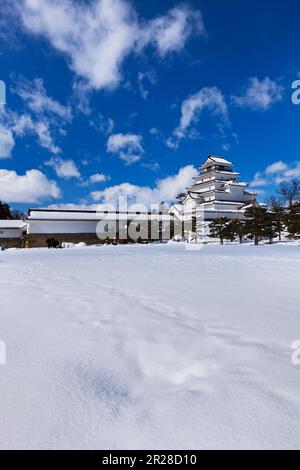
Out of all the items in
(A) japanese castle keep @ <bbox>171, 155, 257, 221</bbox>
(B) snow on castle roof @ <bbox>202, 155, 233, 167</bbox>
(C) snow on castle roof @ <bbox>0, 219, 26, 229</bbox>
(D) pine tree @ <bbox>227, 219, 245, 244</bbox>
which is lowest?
(D) pine tree @ <bbox>227, 219, 245, 244</bbox>

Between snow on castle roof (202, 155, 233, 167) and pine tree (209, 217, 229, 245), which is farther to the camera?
snow on castle roof (202, 155, 233, 167)

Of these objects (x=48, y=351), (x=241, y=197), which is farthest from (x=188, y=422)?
(x=241, y=197)

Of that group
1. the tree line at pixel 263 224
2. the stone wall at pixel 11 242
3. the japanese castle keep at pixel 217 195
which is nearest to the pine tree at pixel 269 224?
the tree line at pixel 263 224

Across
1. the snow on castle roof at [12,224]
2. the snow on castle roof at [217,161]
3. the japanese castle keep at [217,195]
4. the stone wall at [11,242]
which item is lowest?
the stone wall at [11,242]

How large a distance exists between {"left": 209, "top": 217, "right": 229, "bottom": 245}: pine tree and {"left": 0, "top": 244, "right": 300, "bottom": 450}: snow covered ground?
2753 centimetres

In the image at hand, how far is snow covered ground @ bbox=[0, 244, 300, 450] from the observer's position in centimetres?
126

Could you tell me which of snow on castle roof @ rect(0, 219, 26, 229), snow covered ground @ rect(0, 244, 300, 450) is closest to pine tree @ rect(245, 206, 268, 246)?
snow covered ground @ rect(0, 244, 300, 450)

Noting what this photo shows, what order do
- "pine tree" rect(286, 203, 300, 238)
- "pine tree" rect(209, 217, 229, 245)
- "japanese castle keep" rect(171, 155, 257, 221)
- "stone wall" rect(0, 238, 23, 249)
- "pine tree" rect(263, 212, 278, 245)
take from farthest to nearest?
1. "japanese castle keep" rect(171, 155, 257, 221)
2. "stone wall" rect(0, 238, 23, 249)
3. "pine tree" rect(209, 217, 229, 245)
4. "pine tree" rect(263, 212, 278, 245)
5. "pine tree" rect(286, 203, 300, 238)

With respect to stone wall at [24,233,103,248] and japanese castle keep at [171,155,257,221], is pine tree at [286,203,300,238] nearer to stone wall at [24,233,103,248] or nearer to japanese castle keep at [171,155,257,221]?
japanese castle keep at [171,155,257,221]

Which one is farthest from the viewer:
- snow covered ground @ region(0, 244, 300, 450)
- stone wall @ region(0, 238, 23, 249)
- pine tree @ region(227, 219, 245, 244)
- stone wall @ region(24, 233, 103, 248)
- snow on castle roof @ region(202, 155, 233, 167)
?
snow on castle roof @ region(202, 155, 233, 167)

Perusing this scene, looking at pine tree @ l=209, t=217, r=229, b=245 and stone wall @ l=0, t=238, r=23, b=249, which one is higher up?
pine tree @ l=209, t=217, r=229, b=245

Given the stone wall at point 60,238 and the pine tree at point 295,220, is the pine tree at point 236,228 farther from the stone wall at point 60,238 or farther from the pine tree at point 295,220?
the stone wall at point 60,238

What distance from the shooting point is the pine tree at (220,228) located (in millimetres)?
30378

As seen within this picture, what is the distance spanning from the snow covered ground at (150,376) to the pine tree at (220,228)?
27532mm
